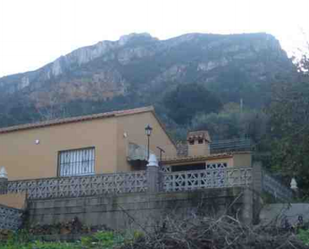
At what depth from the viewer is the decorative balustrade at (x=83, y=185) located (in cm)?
2120

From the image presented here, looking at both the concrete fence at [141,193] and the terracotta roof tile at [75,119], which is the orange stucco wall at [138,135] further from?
the concrete fence at [141,193]

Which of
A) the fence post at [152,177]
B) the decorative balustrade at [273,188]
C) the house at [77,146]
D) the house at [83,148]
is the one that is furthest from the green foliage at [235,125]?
the fence post at [152,177]

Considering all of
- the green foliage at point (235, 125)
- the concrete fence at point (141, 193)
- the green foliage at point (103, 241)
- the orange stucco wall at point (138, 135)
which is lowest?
the green foliage at point (103, 241)

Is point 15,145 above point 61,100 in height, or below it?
below

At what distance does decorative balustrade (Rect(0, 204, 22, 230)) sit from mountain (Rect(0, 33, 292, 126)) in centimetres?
4367

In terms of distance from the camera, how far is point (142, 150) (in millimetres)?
27266

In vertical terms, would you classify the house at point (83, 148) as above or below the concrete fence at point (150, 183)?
above

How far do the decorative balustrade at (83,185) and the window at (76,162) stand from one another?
3.49 meters

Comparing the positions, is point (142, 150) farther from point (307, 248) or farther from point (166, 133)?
point (307, 248)

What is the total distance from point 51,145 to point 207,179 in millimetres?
8718

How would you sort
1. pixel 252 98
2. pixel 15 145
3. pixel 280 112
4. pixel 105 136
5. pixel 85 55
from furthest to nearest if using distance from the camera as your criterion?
pixel 85 55 → pixel 252 98 → pixel 15 145 → pixel 105 136 → pixel 280 112

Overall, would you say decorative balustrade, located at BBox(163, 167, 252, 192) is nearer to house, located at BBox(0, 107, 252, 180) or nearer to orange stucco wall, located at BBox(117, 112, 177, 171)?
house, located at BBox(0, 107, 252, 180)

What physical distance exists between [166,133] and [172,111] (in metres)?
37.3

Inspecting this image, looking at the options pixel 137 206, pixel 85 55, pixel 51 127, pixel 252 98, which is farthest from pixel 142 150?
pixel 85 55
